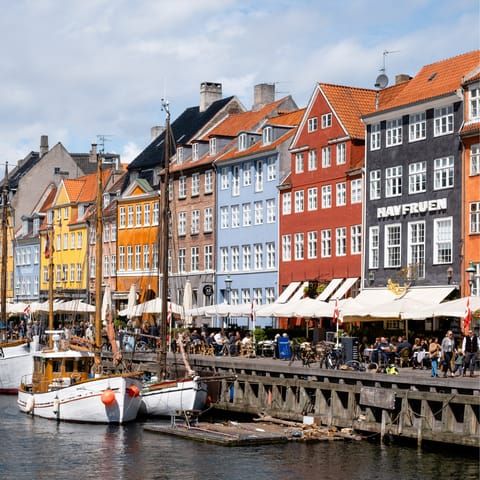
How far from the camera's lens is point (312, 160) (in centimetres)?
6456

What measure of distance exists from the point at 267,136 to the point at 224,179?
17.9 ft

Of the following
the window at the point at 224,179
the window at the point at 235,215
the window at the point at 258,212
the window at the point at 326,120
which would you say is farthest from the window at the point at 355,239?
the window at the point at 224,179

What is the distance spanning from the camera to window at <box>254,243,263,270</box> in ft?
229

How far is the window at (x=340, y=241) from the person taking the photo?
61.2 metres

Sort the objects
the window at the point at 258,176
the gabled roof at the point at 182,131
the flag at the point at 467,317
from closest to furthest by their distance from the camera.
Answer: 1. the flag at the point at 467,317
2. the window at the point at 258,176
3. the gabled roof at the point at 182,131

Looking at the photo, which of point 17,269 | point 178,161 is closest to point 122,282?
point 178,161

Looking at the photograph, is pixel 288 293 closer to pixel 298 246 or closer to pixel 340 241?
pixel 298 246

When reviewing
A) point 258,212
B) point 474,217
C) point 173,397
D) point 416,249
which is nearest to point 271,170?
point 258,212

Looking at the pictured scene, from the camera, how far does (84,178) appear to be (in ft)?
337

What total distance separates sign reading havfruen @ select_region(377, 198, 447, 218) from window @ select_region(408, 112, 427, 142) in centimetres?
315

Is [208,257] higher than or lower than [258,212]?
lower

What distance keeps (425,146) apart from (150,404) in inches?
747

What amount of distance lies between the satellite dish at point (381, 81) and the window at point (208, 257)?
1577cm

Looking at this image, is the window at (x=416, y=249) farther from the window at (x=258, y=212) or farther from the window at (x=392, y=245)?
the window at (x=258, y=212)
